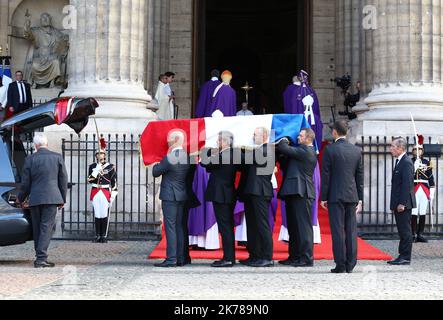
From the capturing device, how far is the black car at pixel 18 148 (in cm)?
1401

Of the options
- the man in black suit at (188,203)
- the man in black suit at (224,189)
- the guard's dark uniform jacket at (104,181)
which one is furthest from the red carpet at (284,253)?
the guard's dark uniform jacket at (104,181)

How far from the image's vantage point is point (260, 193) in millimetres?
13953

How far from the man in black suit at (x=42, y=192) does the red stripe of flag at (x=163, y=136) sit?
1.30 metres

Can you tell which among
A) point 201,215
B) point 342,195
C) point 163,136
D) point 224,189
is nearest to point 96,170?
point 201,215

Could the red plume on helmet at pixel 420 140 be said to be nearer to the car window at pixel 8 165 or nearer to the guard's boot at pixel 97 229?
the guard's boot at pixel 97 229

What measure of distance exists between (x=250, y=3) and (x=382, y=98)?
62.2 feet

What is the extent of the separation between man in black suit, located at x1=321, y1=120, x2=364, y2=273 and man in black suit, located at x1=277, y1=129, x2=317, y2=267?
88cm

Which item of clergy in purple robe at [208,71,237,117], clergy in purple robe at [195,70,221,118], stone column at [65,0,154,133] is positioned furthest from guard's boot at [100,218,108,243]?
clergy in purple robe at [208,71,237,117]

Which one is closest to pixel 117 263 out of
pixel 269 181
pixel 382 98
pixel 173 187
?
pixel 173 187

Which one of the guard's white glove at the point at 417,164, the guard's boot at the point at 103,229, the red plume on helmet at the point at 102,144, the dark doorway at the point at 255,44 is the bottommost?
the guard's boot at the point at 103,229

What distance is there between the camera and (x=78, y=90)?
1906 cm

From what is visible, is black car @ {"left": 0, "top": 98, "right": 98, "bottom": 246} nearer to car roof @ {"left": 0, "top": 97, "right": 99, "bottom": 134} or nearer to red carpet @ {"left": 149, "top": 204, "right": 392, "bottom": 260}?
car roof @ {"left": 0, "top": 97, "right": 99, "bottom": 134}

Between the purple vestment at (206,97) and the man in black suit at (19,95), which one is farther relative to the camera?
the man in black suit at (19,95)
